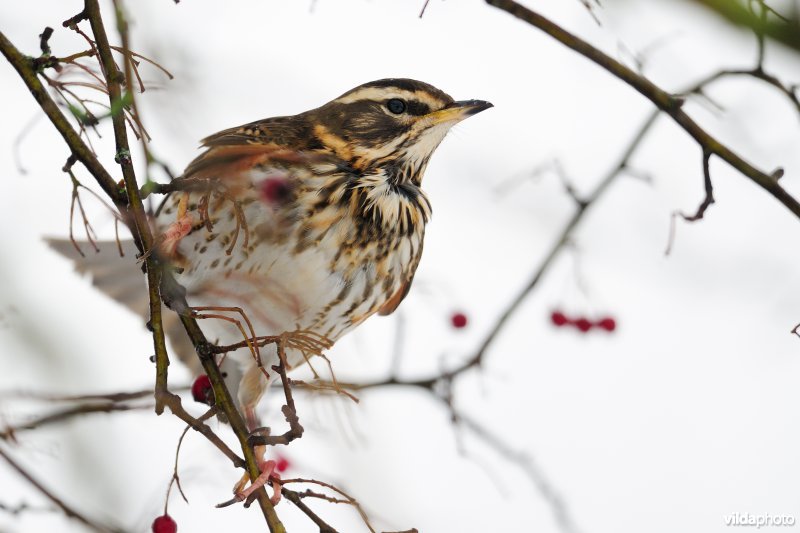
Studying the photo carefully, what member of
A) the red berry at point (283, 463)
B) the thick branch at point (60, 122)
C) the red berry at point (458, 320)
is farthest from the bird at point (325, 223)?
the thick branch at point (60, 122)

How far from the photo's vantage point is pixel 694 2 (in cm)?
231

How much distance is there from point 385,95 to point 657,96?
1.44 metres

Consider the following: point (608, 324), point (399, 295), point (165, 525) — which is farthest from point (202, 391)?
point (608, 324)

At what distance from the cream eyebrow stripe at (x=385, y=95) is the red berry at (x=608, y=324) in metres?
1.42

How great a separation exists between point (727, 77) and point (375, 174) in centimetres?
127

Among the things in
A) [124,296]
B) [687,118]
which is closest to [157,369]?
[687,118]

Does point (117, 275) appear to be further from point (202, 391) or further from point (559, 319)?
point (559, 319)

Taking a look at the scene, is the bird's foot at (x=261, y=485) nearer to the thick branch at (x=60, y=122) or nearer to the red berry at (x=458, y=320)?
the thick branch at (x=60, y=122)

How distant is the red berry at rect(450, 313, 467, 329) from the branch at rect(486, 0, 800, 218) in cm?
Answer: 220

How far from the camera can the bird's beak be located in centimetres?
346

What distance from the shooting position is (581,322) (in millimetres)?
4512

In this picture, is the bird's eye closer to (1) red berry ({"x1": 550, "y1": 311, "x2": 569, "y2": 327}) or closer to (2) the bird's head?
(2) the bird's head

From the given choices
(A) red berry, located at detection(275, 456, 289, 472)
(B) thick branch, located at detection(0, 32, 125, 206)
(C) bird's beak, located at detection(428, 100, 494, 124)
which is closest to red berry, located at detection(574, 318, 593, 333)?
(C) bird's beak, located at detection(428, 100, 494, 124)

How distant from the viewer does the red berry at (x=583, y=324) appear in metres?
4.51
